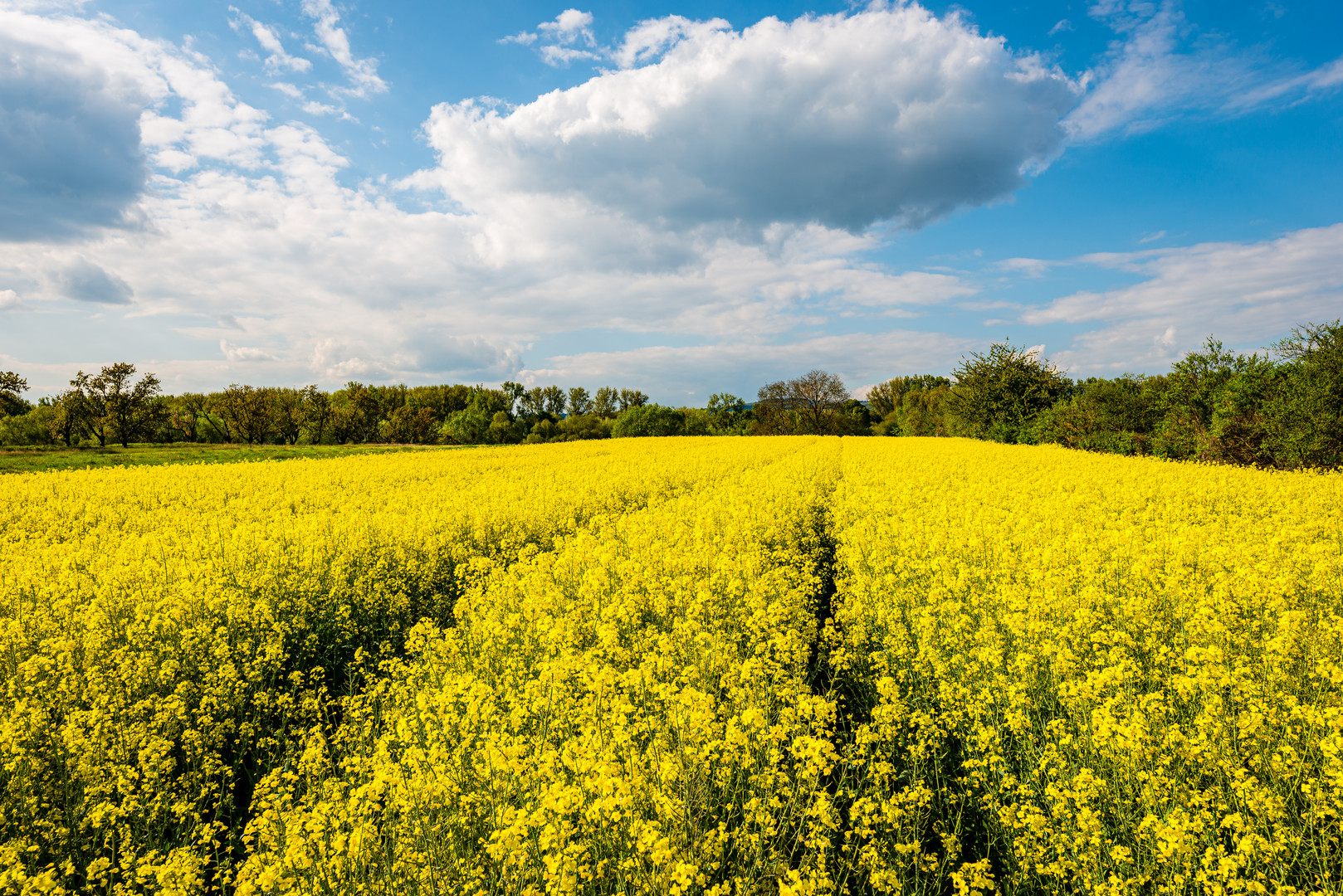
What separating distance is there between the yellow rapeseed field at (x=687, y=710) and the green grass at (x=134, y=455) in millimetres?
19540

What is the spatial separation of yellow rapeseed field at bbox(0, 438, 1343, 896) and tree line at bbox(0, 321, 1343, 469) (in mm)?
17079

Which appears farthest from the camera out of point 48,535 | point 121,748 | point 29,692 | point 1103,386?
point 1103,386

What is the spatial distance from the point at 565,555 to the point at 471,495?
6722mm

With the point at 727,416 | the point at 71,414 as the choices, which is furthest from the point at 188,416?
the point at 727,416

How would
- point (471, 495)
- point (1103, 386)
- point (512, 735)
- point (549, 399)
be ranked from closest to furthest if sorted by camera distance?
1. point (512, 735)
2. point (471, 495)
3. point (1103, 386)
4. point (549, 399)

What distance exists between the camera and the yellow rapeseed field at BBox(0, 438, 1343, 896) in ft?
9.43

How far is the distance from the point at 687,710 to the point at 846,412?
2959 inches

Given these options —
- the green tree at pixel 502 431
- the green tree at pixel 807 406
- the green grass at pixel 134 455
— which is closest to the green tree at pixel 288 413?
the green tree at pixel 502 431

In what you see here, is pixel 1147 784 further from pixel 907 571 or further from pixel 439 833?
pixel 439 833

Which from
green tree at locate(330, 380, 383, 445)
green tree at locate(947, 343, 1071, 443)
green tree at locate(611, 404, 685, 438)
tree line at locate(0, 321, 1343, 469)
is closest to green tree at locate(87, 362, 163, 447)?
tree line at locate(0, 321, 1343, 469)

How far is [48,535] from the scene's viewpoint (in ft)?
33.2

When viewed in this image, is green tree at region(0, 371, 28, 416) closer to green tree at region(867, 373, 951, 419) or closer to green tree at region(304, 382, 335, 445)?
green tree at region(304, 382, 335, 445)

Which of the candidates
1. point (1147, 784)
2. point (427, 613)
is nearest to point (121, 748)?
point (427, 613)

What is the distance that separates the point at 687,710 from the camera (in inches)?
138
